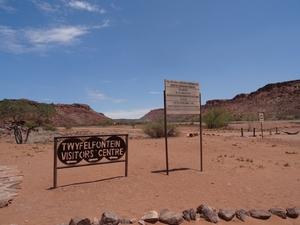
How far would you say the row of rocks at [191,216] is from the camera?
196 inches

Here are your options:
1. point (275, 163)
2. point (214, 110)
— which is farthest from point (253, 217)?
point (214, 110)

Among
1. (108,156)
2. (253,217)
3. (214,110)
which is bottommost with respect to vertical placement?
(253,217)

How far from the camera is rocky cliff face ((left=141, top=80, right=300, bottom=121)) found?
87.0 m

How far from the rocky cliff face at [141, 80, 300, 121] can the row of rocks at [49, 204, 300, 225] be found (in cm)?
8072

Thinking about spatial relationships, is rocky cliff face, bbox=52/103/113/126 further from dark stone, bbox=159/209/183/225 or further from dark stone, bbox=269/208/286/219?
dark stone, bbox=269/208/286/219

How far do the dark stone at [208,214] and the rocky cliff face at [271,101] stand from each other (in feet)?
268

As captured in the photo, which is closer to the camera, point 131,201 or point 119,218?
point 119,218

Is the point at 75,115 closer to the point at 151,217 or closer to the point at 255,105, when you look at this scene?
the point at 255,105

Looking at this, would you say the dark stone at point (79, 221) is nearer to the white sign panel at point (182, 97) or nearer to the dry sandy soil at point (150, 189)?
the dry sandy soil at point (150, 189)

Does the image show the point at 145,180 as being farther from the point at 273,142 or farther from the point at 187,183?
the point at 273,142

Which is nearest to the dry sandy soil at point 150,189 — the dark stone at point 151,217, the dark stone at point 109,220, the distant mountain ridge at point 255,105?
the dark stone at point 151,217

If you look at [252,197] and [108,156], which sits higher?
[108,156]

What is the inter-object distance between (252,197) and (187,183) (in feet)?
6.11

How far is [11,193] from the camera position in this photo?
680cm
